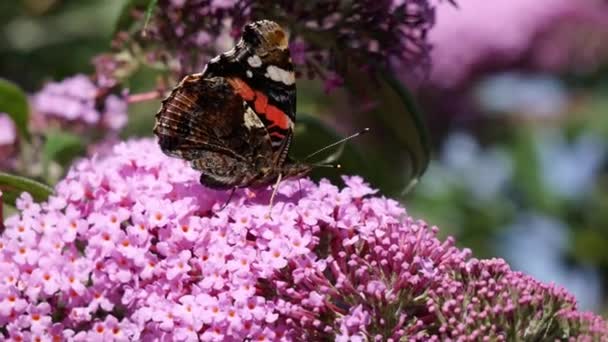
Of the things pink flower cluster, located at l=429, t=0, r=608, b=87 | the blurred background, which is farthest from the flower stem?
pink flower cluster, located at l=429, t=0, r=608, b=87

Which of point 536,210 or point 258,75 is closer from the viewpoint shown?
point 258,75

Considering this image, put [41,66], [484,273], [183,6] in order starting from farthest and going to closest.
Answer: [41,66] → [183,6] → [484,273]

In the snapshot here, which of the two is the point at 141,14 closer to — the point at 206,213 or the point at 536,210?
the point at 206,213

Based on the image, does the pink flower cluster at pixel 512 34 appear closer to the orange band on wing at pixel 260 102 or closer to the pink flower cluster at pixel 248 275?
the orange band on wing at pixel 260 102

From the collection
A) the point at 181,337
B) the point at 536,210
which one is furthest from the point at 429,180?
the point at 181,337

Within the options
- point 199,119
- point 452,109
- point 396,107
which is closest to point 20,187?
point 199,119

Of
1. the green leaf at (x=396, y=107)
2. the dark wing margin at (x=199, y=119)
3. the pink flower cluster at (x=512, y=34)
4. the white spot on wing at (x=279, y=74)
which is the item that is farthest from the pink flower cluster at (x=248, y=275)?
the pink flower cluster at (x=512, y=34)
